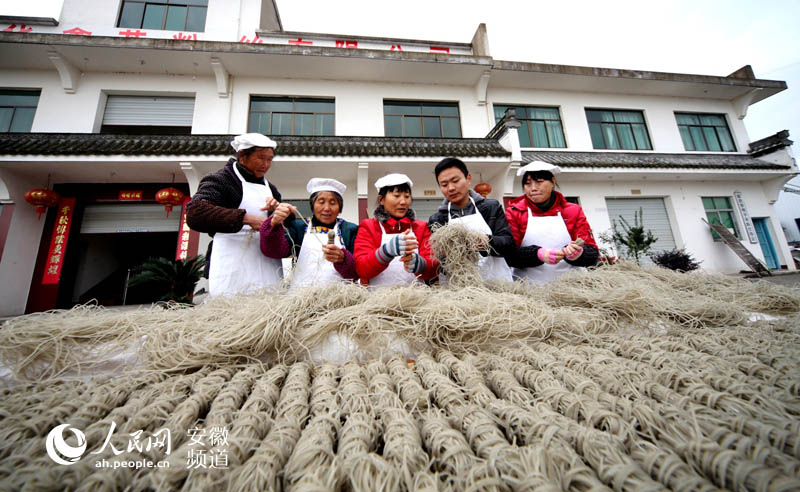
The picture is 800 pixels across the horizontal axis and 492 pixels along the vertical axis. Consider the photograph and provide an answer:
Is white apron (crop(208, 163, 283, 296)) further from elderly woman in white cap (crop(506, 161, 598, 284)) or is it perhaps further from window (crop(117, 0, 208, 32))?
window (crop(117, 0, 208, 32))

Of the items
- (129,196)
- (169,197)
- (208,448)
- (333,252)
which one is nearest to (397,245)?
(333,252)

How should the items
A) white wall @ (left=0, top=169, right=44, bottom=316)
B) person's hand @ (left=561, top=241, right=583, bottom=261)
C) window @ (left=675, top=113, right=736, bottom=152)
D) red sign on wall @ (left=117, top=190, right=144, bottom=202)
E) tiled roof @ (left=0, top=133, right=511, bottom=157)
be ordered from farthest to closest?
window @ (left=675, top=113, right=736, bottom=152), red sign on wall @ (left=117, top=190, right=144, bottom=202), white wall @ (left=0, top=169, right=44, bottom=316), tiled roof @ (left=0, top=133, right=511, bottom=157), person's hand @ (left=561, top=241, right=583, bottom=261)

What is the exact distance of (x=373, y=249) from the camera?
1.87 metres

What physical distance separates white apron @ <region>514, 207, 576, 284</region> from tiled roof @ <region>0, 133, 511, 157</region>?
4479 millimetres

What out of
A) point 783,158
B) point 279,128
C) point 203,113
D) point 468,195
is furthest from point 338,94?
point 783,158

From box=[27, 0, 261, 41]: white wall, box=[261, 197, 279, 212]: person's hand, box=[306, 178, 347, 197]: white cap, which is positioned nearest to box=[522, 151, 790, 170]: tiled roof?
box=[306, 178, 347, 197]: white cap

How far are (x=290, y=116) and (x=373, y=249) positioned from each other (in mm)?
7197

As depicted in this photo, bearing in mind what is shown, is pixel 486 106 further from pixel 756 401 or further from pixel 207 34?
pixel 756 401

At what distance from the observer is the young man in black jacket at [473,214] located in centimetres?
194

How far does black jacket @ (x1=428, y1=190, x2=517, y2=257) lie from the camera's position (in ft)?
6.19

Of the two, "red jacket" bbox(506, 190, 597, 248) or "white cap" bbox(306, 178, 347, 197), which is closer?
"white cap" bbox(306, 178, 347, 197)

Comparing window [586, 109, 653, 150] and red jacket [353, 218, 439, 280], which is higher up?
window [586, 109, 653, 150]

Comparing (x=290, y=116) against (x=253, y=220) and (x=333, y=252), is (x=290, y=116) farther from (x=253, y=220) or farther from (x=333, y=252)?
(x=333, y=252)

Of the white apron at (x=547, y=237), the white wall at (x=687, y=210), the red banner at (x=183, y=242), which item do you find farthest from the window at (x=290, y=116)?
the white wall at (x=687, y=210)
